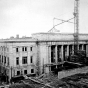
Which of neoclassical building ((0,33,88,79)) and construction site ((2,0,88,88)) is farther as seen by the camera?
neoclassical building ((0,33,88,79))

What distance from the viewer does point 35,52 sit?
123ft

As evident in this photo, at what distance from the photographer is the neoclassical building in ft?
113

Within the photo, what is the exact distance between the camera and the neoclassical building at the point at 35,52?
113ft

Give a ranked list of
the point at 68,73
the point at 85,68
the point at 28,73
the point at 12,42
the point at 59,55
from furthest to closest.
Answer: the point at 59,55 → the point at 28,73 → the point at 12,42 → the point at 85,68 → the point at 68,73

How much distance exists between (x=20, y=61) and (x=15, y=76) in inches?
159

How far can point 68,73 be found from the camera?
Answer: 29.2 meters

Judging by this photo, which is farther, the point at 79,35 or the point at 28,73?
the point at 79,35

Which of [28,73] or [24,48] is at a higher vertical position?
[24,48]

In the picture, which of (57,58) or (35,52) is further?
(57,58)

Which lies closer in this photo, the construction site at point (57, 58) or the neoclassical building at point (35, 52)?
the construction site at point (57, 58)

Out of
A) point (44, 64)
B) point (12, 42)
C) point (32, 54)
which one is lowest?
point (44, 64)

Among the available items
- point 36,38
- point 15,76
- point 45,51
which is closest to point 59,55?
point 45,51

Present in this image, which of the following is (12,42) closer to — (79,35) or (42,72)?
(42,72)

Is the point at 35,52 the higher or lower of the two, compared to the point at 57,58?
higher
